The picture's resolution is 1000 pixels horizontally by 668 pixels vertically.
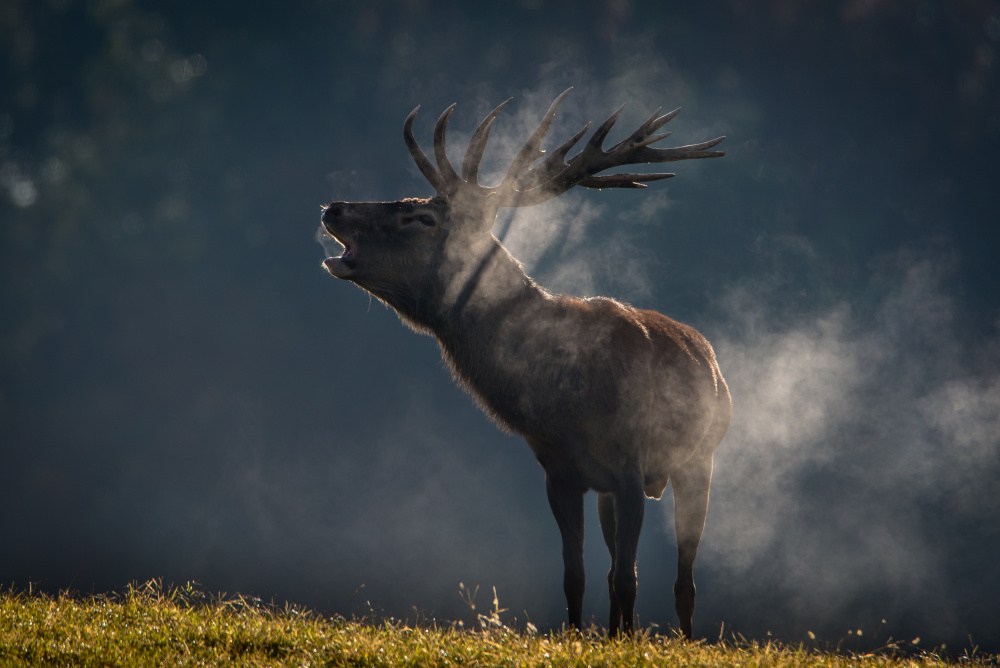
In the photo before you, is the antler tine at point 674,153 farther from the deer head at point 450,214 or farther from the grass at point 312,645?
the grass at point 312,645

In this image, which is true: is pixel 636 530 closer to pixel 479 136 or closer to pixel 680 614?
pixel 680 614

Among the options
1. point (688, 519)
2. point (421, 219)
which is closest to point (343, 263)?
point (421, 219)

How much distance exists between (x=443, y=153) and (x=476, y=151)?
303 mm

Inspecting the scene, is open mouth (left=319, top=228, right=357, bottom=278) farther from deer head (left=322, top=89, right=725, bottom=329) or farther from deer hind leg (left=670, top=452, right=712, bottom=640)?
deer hind leg (left=670, top=452, right=712, bottom=640)

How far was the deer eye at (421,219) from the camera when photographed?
230 inches

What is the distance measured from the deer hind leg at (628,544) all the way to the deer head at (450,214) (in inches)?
82.3

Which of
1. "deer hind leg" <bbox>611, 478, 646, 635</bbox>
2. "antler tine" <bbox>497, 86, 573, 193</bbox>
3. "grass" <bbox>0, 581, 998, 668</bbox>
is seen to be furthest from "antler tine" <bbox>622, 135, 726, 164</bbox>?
"grass" <bbox>0, 581, 998, 668</bbox>

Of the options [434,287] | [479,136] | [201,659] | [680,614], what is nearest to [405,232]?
[434,287]

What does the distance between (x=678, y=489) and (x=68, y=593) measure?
5.34 metres

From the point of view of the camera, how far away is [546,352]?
5570mm

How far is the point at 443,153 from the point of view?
624cm

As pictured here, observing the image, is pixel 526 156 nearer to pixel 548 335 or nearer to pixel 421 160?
pixel 421 160

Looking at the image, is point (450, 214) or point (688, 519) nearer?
point (450, 214)

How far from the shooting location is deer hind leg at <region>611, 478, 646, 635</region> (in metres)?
5.19
